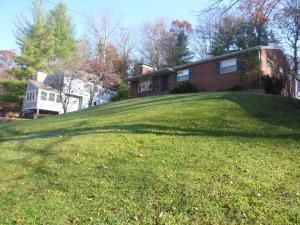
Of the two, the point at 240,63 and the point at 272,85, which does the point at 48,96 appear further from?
the point at 272,85

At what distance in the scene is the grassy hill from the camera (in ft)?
16.8

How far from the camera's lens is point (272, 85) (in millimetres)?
22453

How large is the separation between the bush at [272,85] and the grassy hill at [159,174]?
1132cm

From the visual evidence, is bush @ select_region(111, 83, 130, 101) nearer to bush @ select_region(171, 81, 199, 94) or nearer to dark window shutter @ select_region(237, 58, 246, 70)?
bush @ select_region(171, 81, 199, 94)

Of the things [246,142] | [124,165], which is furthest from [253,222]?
[246,142]

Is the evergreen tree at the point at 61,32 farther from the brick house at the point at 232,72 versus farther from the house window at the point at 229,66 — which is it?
the house window at the point at 229,66

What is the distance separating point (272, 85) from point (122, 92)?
719 inches

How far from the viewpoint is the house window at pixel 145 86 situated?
101 ft

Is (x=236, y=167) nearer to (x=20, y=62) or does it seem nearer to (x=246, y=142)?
(x=246, y=142)

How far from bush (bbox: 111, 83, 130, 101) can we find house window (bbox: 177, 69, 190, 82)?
9634 mm

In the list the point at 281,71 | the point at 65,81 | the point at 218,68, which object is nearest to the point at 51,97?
the point at 65,81

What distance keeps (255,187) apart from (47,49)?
43.2 m

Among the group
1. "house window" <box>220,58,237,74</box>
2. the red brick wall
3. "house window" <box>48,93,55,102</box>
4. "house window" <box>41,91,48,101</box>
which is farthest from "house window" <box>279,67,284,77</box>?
"house window" <box>41,91,48,101</box>

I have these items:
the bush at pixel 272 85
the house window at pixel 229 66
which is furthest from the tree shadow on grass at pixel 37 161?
the house window at pixel 229 66
